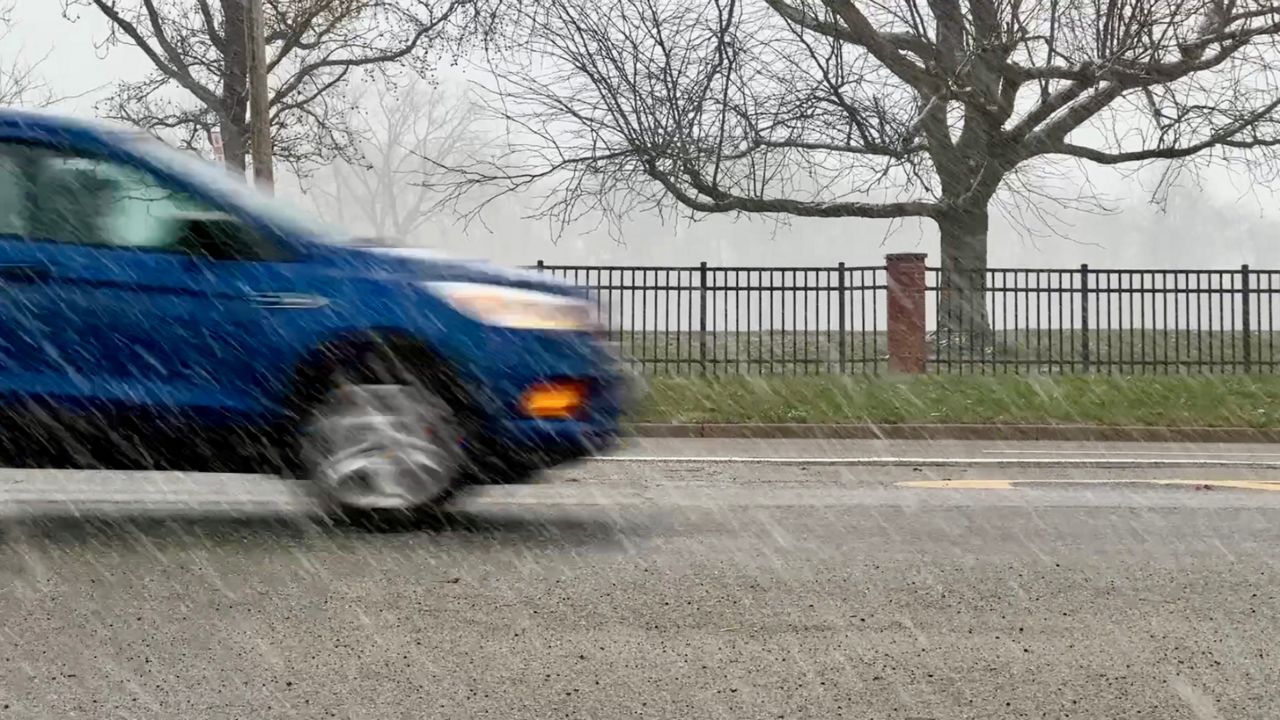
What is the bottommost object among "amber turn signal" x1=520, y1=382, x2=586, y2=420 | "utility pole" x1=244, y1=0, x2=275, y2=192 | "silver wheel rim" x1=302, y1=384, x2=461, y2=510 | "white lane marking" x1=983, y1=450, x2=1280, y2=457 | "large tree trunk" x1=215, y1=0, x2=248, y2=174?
"white lane marking" x1=983, y1=450, x2=1280, y2=457

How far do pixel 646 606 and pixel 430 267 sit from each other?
6.75ft

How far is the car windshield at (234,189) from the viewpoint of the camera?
6277 mm

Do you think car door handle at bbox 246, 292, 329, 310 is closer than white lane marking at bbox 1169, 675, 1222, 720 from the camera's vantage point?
No

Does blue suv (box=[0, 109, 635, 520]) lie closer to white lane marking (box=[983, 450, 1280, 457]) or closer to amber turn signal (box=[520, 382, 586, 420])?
amber turn signal (box=[520, 382, 586, 420])

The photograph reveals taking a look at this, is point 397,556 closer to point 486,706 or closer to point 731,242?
point 486,706

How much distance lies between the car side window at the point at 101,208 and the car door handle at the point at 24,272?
0.14 metres

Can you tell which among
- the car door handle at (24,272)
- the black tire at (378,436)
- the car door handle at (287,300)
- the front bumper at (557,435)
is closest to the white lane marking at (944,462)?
the front bumper at (557,435)

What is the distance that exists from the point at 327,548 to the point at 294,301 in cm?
A: 106

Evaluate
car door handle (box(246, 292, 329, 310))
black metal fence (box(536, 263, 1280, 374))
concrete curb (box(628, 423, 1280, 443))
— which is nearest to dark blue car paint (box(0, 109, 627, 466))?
car door handle (box(246, 292, 329, 310))

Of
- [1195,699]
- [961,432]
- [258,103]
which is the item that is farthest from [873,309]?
[1195,699]

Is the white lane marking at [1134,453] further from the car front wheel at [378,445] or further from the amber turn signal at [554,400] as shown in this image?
the car front wheel at [378,445]

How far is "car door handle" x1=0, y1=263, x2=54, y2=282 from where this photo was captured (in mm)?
6207

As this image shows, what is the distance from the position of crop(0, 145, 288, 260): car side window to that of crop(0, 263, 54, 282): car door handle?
0.45 ft

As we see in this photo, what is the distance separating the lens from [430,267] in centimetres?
627
